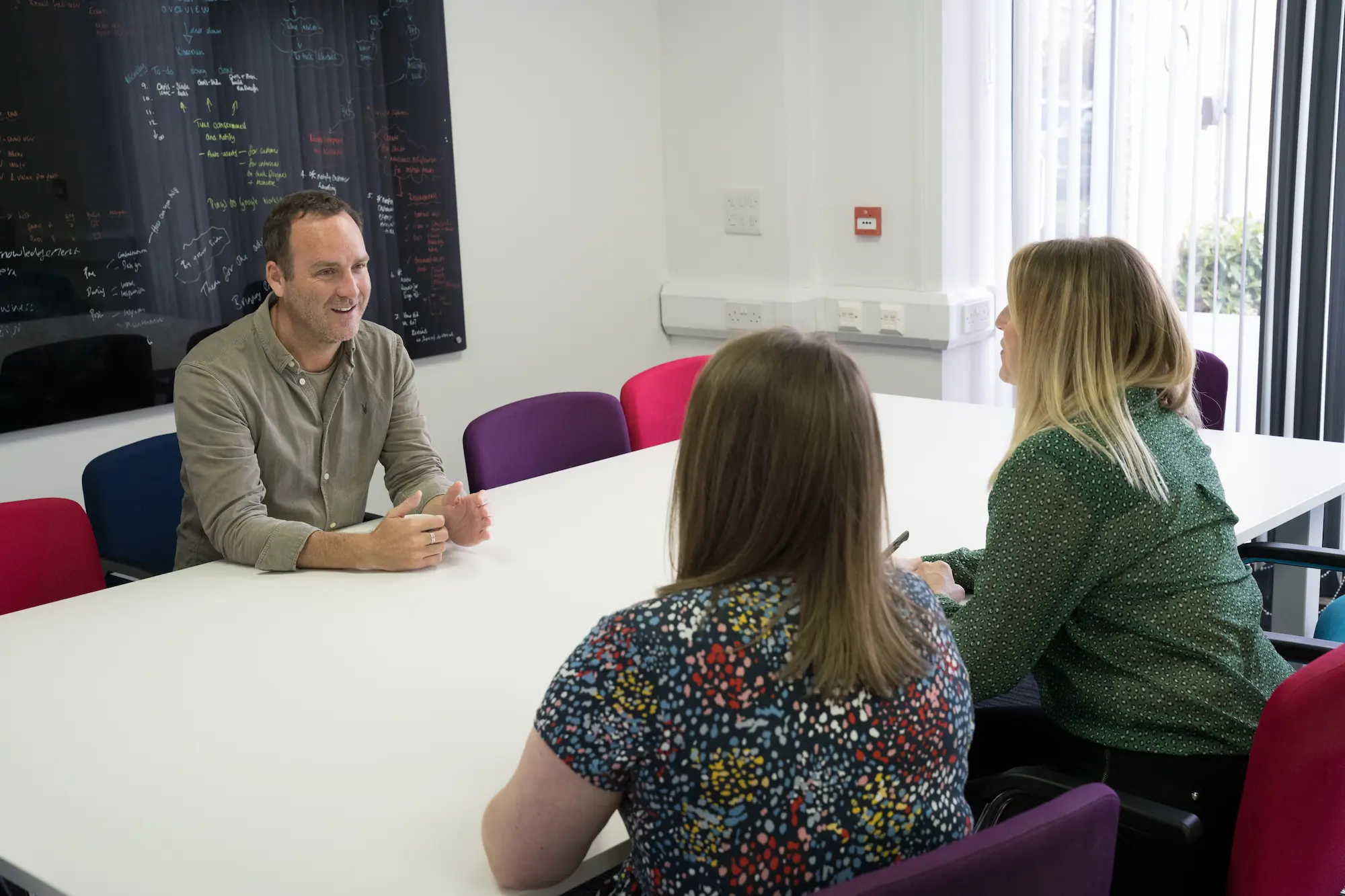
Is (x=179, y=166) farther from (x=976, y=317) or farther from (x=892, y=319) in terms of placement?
(x=976, y=317)

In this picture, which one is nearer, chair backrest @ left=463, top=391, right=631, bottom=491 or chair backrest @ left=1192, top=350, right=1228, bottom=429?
chair backrest @ left=463, top=391, right=631, bottom=491

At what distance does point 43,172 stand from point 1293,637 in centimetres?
295

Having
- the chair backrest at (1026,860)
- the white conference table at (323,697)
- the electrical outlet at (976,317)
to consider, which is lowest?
the white conference table at (323,697)

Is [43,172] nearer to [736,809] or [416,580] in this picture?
[416,580]

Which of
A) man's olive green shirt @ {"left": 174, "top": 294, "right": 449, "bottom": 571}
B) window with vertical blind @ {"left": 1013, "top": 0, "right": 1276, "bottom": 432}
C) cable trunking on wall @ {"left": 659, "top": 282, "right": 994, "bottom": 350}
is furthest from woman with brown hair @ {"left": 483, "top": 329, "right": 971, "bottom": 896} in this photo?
window with vertical blind @ {"left": 1013, "top": 0, "right": 1276, "bottom": 432}

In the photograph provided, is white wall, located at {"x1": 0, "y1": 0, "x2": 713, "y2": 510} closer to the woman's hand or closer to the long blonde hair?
the woman's hand

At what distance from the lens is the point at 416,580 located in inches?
83.2

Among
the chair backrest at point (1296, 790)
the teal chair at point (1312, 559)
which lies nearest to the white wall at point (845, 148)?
the teal chair at point (1312, 559)

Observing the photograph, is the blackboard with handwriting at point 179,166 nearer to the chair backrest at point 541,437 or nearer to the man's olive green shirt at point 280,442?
the man's olive green shirt at point 280,442

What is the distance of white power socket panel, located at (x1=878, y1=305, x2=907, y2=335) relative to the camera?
421 cm

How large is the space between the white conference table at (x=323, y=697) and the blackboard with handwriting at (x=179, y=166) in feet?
4.16

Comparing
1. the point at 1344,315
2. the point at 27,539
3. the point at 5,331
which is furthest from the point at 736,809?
the point at 1344,315

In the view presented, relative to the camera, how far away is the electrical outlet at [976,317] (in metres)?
4.15

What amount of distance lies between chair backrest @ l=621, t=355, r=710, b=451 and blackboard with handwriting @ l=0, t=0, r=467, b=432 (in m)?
1.04
